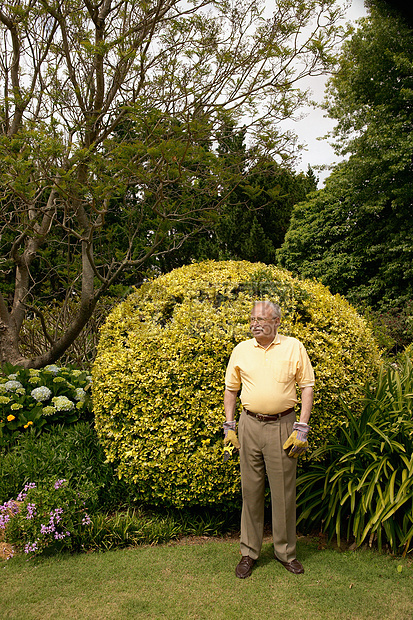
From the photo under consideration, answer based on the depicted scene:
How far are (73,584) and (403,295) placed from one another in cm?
1540

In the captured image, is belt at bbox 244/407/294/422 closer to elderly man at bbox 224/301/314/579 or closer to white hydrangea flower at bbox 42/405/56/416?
elderly man at bbox 224/301/314/579

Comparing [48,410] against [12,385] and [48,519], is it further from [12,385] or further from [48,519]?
[48,519]

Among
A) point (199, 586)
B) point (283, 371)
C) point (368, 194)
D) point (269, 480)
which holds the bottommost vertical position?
point (199, 586)

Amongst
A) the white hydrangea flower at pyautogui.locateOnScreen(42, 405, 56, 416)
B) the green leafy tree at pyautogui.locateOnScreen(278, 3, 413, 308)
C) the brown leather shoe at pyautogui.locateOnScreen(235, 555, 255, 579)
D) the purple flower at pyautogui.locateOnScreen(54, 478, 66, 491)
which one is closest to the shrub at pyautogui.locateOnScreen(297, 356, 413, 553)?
the brown leather shoe at pyautogui.locateOnScreen(235, 555, 255, 579)

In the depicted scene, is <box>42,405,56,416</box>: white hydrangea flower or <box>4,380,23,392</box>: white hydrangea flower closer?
<box>42,405,56,416</box>: white hydrangea flower

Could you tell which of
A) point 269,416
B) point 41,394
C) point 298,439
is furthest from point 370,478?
point 41,394

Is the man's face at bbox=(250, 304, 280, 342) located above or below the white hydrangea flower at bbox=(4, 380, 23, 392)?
above

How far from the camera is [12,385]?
17.0 ft

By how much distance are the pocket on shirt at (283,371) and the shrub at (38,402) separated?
2.44m

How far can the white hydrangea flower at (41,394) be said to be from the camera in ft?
16.4

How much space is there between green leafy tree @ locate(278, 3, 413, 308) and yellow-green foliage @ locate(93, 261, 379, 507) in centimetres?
1313

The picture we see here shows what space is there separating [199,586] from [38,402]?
2.64 m

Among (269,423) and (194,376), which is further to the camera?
(194,376)

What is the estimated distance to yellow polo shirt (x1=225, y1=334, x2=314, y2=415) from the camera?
317cm
